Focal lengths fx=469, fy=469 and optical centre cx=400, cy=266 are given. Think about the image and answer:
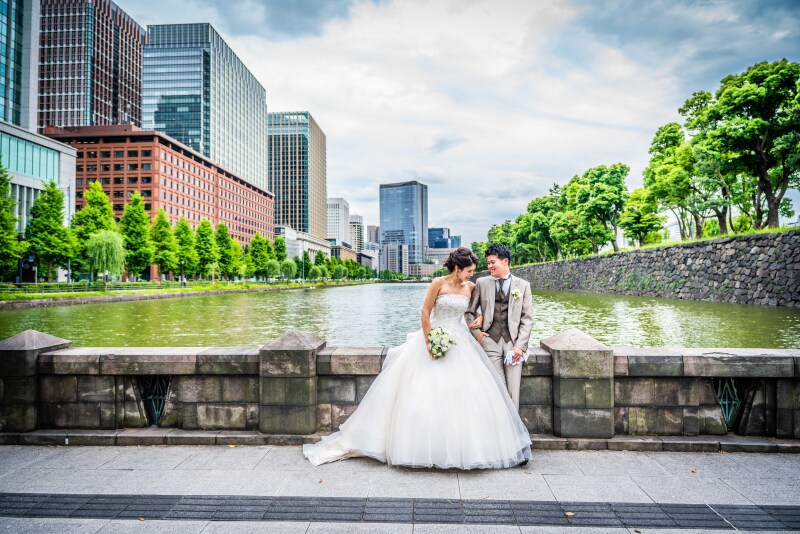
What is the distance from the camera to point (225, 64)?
14238 centimetres

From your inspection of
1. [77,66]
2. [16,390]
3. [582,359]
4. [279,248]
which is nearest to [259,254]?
[279,248]

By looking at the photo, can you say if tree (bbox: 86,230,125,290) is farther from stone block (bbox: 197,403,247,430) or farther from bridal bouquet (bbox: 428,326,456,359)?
bridal bouquet (bbox: 428,326,456,359)

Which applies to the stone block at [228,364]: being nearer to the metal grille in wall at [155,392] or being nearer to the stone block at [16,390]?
the metal grille in wall at [155,392]

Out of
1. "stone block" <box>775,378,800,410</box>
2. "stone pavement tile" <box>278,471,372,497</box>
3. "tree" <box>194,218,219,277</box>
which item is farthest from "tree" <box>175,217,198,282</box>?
"stone block" <box>775,378,800,410</box>

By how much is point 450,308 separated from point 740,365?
3.15 m

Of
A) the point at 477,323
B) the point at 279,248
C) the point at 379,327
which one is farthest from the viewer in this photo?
the point at 279,248

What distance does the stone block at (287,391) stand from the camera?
16.9 ft

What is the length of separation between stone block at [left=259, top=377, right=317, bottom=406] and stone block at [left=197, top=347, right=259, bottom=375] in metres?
0.27

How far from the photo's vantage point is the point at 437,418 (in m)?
4.41

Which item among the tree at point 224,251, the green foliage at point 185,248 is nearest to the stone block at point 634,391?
the green foliage at point 185,248

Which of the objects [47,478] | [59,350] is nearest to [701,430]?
[47,478]

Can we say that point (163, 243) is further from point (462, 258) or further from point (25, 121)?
point (462, 258)

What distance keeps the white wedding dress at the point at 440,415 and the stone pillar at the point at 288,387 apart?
0.42 m

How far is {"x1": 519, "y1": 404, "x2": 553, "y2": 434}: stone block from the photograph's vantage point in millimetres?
5223
